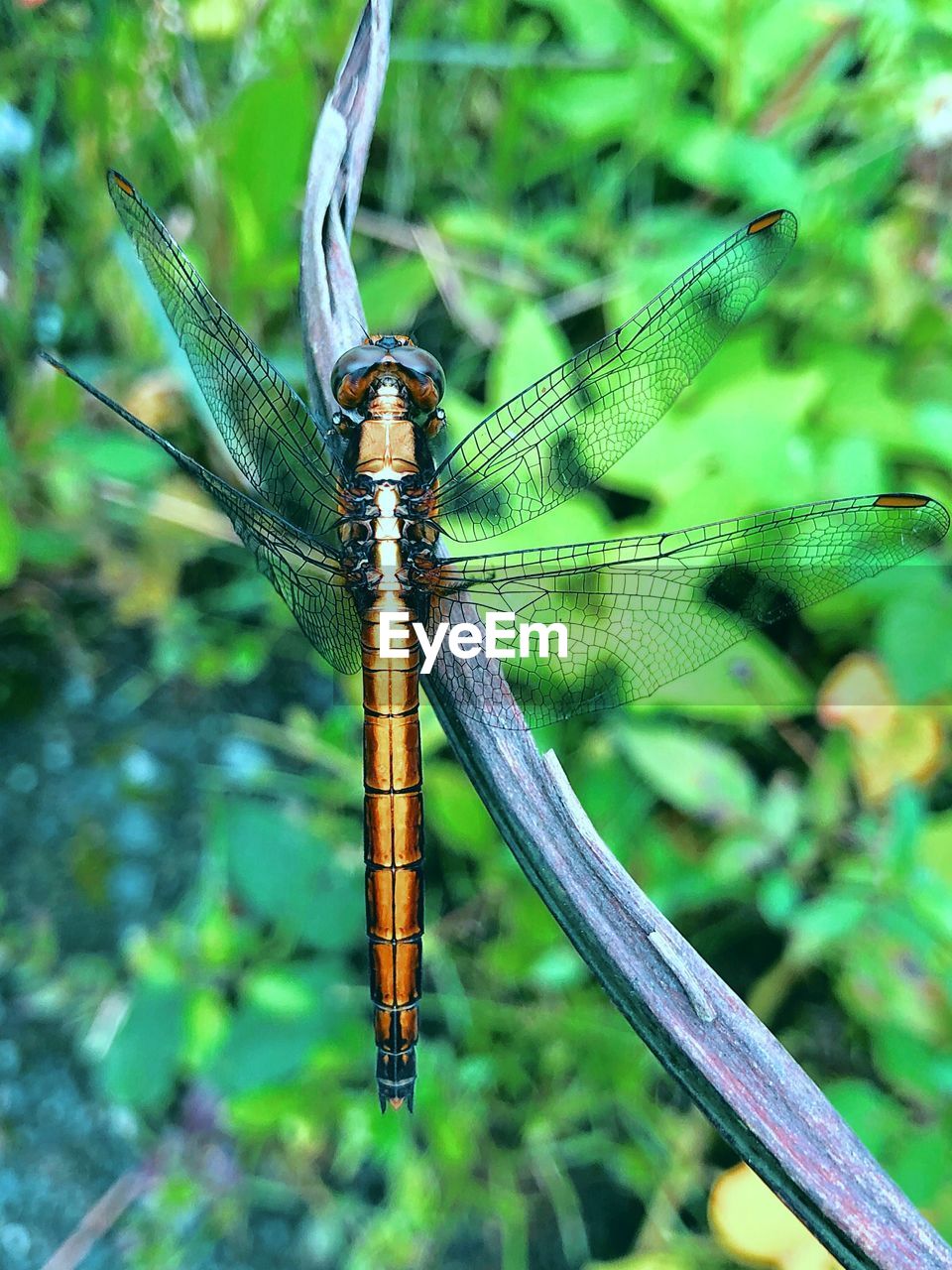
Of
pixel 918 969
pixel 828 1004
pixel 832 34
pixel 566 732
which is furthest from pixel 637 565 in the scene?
pixel 832 34

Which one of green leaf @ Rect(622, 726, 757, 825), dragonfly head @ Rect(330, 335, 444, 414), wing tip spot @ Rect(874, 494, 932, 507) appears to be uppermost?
dragonfly head @ Rect(330, 335, 444, 414)

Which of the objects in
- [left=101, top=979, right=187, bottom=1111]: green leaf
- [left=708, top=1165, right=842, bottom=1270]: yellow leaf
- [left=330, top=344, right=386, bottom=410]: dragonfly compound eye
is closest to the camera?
[left=330, top=344, right=386, bottom=410]: dragonfly compound eye

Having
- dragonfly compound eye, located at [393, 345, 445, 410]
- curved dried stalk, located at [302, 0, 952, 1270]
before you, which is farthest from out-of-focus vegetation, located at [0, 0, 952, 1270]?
curved dried stalk, located at [302, 0, 952, 1270]

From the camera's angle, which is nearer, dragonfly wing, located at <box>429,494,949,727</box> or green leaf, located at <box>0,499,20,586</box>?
dragonfly wing, located at <box>429,494,949,727</box>

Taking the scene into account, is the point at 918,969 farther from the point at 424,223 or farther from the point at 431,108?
the point at 431,108

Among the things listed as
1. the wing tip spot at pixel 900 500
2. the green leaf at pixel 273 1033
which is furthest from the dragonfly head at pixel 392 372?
the green leaf at pixel 273 1033

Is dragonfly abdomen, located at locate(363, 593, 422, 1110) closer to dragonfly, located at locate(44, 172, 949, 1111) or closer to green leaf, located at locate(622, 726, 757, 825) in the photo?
dragonfly, located at locate(44, 172, 949, 1111)

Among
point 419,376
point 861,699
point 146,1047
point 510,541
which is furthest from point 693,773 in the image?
point 146,1047

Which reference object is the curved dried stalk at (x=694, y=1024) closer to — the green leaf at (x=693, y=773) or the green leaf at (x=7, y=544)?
the green leaf at (x=693, y=773)
